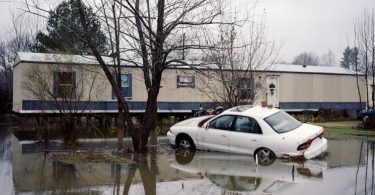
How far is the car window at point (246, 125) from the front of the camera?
1173 centimetres

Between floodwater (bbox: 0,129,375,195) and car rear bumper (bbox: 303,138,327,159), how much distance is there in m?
0.17

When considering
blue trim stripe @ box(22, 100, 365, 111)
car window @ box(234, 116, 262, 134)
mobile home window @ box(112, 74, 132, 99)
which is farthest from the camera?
mobile home window @ box(112, 74, 132, 99)

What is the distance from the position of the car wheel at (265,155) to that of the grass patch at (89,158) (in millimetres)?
3153

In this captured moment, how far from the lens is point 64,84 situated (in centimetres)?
1748

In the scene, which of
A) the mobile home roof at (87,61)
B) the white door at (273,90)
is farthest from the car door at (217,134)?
the white door at (273,90)

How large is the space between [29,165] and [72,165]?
1110 mm

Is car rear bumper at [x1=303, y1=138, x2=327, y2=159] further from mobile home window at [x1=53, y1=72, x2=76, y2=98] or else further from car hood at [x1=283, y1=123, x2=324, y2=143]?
mobile home window at [x1=53, y1=72, x2=76, y2=98]

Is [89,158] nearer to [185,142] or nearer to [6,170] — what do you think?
[6,170]

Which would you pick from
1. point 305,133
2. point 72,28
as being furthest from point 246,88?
point 72,28

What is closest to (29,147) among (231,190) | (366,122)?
(231,190)

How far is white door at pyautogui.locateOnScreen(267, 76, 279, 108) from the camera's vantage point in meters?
27.9

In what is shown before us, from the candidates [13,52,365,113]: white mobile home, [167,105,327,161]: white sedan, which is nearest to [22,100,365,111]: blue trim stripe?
[13,52,365,113]: white mobile home

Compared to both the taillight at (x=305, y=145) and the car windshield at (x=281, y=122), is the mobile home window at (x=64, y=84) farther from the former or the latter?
the taillight at (x=305, y=145)

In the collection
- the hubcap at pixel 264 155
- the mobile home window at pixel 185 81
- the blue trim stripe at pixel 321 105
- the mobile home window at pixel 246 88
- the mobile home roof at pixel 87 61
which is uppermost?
the mobile home roof at pixel 87 61
